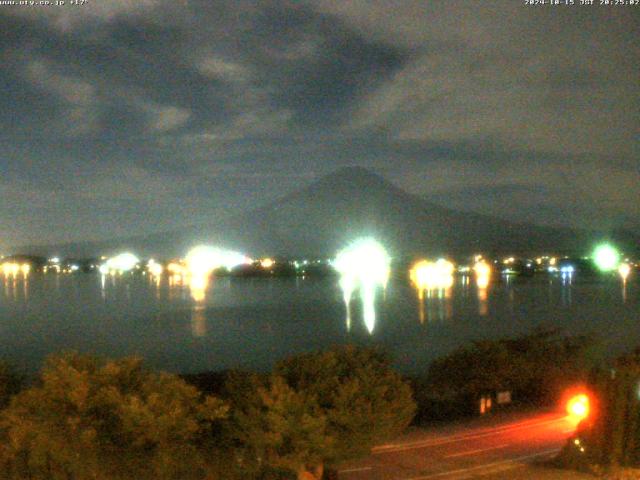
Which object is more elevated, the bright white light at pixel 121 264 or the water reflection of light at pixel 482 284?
the bright white light at pixel 121 264

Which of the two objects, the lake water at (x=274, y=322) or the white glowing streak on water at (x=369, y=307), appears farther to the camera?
the white glowing streak on water at (x=369, y=307)

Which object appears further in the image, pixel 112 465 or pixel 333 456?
pixel 333 456

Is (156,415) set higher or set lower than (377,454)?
higher

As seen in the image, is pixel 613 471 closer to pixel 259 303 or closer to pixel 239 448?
pixel 239 448

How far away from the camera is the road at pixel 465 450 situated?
8.27 metres

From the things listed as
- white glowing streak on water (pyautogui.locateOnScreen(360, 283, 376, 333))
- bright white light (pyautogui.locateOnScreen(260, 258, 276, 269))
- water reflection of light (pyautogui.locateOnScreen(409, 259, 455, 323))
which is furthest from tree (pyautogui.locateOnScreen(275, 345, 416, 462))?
bright white light (pyautogui.locateOnScreen(260, 258, 276, 269))

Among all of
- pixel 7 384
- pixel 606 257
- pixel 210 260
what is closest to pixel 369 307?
pixel 7 384

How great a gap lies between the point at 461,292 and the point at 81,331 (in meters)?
33.1

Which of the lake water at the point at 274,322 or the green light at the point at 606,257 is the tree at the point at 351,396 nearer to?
the lake water at the point at 274,322

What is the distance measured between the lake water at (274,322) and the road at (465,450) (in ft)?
35.6

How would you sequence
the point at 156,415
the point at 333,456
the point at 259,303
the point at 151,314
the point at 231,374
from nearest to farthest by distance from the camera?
the point at 156,415 → the point at 333,456 → the point at 231,374 → the point at 151,314 → the point at 259,303

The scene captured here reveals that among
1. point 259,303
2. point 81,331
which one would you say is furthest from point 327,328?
point 259,303

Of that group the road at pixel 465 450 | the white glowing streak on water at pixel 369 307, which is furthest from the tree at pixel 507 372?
the white glowing streak on water at pixel 369 307

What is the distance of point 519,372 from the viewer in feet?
54.1
